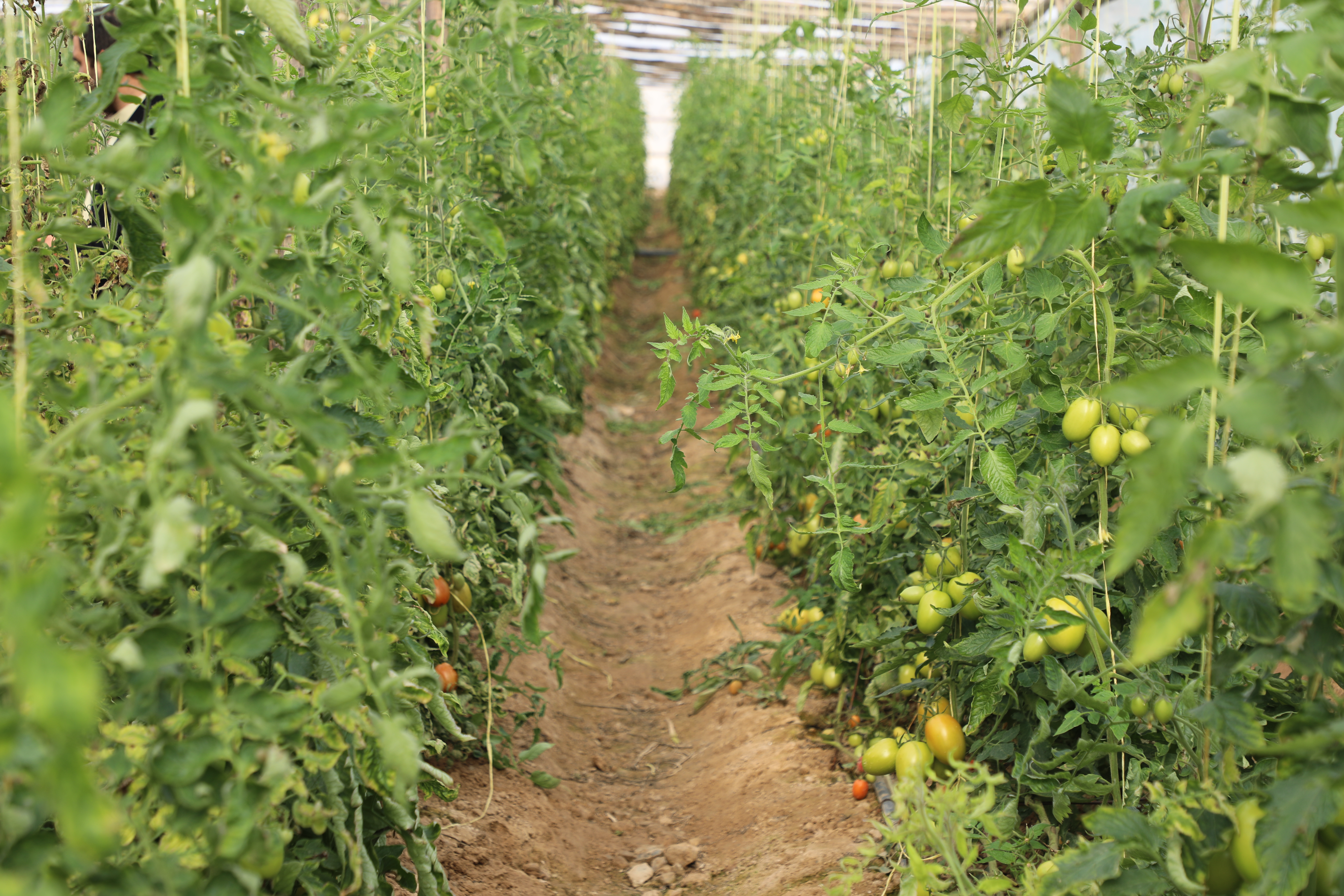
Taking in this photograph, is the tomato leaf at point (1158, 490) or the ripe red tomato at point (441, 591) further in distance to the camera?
the ripe red tomato at point (441, 591)

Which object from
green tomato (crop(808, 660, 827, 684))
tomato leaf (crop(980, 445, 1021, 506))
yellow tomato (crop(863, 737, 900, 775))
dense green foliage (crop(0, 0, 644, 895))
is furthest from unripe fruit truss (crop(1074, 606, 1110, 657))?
green tomato (crop(808, 660, 827, 684))

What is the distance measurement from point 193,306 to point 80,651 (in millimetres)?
333

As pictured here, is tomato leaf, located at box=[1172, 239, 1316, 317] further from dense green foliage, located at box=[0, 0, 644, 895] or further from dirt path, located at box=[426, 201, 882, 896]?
dirt path, located at box=[426, 201, 882, 896]

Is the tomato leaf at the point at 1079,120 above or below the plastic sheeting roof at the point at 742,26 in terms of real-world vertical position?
below

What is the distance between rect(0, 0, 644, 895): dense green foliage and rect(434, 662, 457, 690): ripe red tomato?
0.45m

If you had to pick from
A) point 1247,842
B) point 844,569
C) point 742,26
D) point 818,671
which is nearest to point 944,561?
point 844,569

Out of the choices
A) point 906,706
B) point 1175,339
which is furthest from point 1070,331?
→ point 906,706

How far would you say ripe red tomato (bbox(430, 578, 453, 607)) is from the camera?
80.0 inches

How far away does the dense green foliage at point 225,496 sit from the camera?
2.51 ft

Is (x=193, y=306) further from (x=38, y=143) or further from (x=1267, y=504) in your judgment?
(x=1267, y=504)

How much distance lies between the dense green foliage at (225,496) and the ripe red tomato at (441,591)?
49cm

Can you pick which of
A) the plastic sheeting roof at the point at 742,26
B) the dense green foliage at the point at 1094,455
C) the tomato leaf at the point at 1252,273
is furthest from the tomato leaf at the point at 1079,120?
the plastic sheeting roof at the point at 742,26

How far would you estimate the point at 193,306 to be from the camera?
2.42ft

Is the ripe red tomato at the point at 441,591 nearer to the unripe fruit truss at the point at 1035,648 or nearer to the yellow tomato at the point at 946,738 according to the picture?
the yellow tomato at the point at 946,738
